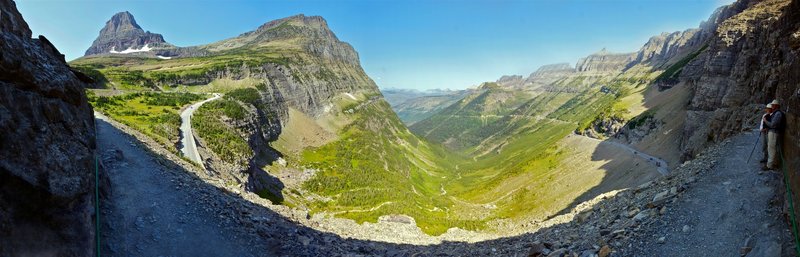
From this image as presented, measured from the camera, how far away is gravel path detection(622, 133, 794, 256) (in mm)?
14781

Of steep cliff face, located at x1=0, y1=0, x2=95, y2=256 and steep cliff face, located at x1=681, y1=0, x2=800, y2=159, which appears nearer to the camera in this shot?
steep cliff face, located at x1=0, y1=0, x2=95, y2=256

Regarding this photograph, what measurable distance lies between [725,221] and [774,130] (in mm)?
4674

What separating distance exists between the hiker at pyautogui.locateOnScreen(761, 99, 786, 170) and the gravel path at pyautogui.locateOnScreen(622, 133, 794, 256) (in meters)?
0.71

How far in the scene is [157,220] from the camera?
23266mm

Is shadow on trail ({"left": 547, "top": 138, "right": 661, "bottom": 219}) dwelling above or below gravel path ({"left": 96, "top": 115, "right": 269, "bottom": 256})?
below

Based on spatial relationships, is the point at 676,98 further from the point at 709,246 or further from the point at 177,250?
the point at 177,250

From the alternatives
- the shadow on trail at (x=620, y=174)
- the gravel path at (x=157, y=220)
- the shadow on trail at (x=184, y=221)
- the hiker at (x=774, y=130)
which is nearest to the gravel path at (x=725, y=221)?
the hiker at (x=774, y=130)

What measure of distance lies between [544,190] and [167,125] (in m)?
103

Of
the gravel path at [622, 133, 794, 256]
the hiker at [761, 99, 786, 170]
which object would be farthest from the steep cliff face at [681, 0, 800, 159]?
the gravel path at [622, 133, 794, 256]


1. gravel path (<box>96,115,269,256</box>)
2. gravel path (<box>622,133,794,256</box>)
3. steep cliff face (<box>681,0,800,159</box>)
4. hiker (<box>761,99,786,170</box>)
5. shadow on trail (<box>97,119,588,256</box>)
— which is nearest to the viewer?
gravel path (<box>622,133,794,256</box>)

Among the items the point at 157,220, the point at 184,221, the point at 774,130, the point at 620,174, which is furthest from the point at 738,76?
the point at 157,220

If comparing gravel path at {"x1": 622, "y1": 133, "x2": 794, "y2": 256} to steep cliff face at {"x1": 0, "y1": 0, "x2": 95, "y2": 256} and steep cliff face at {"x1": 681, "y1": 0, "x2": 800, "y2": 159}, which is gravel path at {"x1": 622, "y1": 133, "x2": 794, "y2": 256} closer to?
steep cliff face at {"x1": 681, "y1": 0, "x2": 800, "y2": 159}

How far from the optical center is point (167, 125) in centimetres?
6141

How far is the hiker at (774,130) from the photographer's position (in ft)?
56.4
